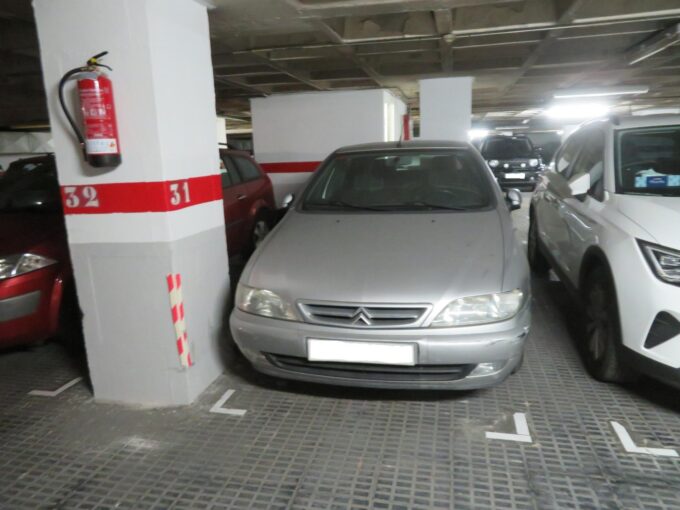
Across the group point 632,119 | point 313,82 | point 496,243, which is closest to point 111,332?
point 496,243

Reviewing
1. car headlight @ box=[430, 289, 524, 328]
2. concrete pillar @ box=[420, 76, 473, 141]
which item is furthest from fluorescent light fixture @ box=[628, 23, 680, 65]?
car headlight @ box=[430, 289, 524, 328]

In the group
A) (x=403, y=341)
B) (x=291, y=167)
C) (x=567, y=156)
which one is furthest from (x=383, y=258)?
(x=291, y=167)

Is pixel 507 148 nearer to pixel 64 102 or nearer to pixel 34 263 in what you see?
pixel 34 263

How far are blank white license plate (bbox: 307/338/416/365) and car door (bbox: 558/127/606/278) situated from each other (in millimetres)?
1447

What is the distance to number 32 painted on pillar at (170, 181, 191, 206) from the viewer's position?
2.62 m

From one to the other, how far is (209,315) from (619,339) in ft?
7.63

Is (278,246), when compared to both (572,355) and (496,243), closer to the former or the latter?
(496,243)

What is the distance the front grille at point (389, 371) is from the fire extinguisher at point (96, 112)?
4.74 feet

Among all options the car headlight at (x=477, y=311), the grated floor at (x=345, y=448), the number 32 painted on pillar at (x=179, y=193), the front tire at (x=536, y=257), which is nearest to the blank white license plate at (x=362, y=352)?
the car headlight at (x=477, y=311)

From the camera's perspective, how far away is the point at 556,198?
165 inches

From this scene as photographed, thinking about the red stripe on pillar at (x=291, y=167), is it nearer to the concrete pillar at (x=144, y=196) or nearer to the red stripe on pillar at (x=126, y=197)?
the concrete pillar at (x=144, y=196)

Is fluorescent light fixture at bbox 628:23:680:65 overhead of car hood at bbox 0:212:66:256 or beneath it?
overhead

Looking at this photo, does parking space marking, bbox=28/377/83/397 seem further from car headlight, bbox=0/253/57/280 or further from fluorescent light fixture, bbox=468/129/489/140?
fluorescent light fixture, bbox=468/129/489/140

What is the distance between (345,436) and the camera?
2500mm
